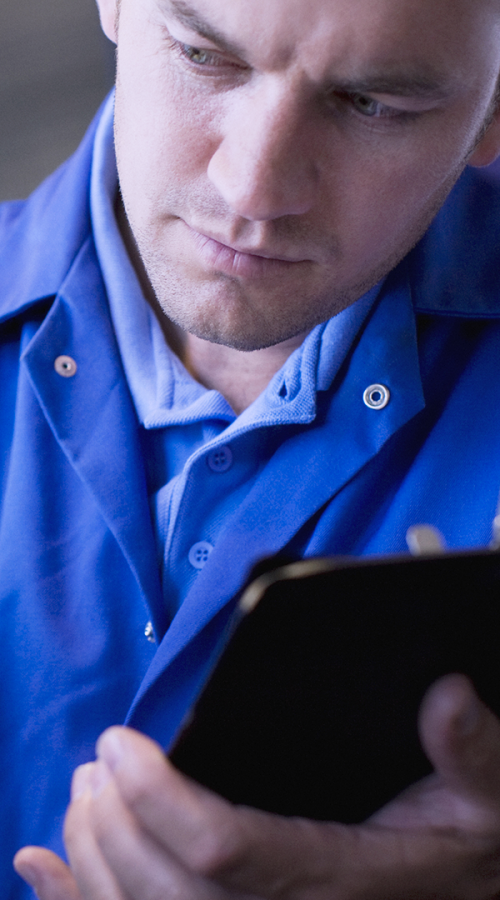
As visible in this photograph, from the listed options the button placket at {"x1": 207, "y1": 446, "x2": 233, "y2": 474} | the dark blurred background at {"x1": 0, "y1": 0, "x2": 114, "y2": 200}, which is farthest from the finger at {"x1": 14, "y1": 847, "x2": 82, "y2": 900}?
the dark blurred background at {"x1": 0, "y1": 0, "x2": 114, "y2": 200}

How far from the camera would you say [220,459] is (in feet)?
3.21

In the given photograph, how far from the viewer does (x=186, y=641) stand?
34.9 inches

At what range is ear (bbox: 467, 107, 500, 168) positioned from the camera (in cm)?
99

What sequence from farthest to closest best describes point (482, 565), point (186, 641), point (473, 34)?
1. point (186, 641)
2. point (473, 34)
3. point (482, 565)

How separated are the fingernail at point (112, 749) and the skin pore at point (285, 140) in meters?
0.47

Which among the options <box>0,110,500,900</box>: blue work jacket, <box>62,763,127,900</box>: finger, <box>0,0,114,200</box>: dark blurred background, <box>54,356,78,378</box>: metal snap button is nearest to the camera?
<box>62,763,127,900</box>: finger

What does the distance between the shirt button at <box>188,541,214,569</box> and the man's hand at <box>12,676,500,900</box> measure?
0.34 m

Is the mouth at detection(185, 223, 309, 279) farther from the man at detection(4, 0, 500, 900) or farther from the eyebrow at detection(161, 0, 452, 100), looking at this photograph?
the eyebrow at detection(161, 0, 452, 100)

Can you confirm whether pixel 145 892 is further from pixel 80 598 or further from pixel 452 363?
pixel 452 363

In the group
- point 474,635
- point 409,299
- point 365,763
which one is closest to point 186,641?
point 365,763

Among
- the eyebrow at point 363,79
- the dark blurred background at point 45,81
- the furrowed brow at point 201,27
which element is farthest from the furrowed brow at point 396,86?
the dark blurred background at point 45,81

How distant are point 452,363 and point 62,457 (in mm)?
519

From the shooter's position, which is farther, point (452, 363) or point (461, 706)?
point (452, 363)

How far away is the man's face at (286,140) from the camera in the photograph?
2.33ft
